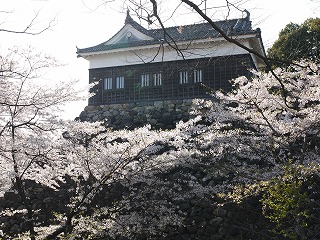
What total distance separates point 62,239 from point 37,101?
8.39 feet

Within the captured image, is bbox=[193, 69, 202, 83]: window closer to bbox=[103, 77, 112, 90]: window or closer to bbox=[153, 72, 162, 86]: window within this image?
bbox=[153, 72, 162, 86]: window

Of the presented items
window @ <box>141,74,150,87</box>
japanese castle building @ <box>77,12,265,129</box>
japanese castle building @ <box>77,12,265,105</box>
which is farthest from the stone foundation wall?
window @ <box>141,74,150,87</box>

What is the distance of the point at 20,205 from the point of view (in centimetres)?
1276

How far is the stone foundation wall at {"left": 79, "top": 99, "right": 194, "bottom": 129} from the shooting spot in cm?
1495

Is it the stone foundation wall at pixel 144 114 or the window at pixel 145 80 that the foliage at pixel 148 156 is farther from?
the window at pixel 145 80

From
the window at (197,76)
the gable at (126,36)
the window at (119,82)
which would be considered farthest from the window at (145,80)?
the window at (197,76)

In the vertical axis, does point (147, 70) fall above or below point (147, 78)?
above

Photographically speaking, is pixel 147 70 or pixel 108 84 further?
pixel 108 84

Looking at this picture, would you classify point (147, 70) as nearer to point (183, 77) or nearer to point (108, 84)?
point (183, 77)

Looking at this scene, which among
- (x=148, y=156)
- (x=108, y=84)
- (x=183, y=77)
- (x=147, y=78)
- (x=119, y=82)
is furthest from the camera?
(x=108, y=84)

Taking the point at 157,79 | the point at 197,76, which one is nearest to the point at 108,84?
the point at 157,79

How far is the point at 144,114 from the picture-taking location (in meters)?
15.5

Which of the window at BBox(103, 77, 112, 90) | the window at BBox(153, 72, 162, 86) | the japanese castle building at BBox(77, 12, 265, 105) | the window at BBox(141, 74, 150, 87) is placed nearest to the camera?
the japanese castle building at BBox(77, 12, 265, 105)

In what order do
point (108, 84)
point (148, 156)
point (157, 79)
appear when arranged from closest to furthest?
Result: point (148, 156) → point (157, 79) → point (108, 84)
